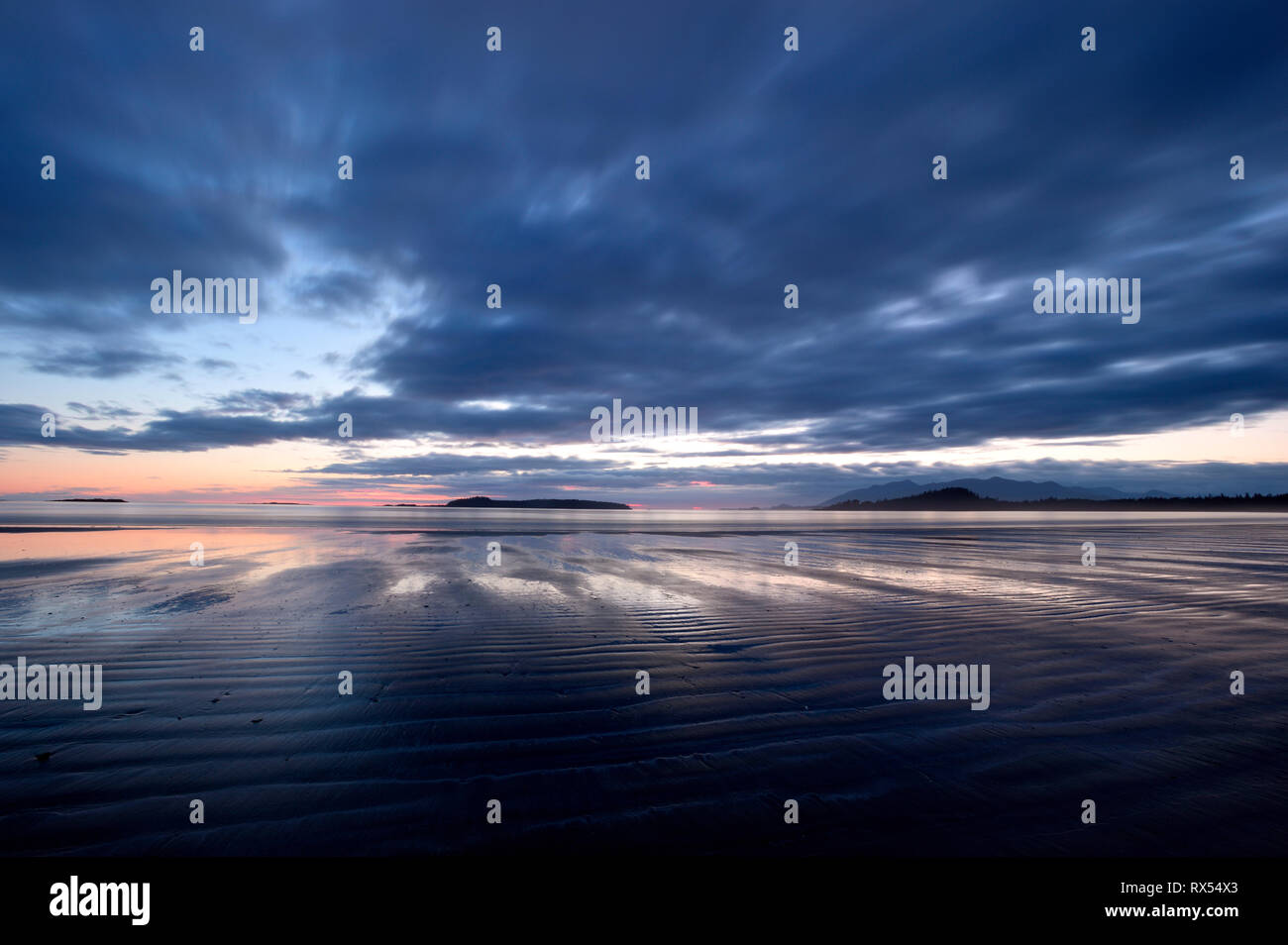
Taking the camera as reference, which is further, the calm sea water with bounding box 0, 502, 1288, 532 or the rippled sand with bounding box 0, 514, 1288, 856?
the calm sea water with bounding box 0, 502, 1288, 532

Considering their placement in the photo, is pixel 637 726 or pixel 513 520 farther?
pixel 513 520

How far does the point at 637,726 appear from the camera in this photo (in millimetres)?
5145

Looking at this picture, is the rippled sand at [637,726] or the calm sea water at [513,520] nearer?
the rippled sand at [637,726]

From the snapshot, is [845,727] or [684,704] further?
[684,704]

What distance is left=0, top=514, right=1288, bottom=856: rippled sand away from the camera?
3.48m

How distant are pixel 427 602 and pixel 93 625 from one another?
499cm

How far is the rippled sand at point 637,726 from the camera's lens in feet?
11.4

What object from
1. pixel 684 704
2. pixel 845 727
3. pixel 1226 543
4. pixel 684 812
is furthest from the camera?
pixel 1226 543

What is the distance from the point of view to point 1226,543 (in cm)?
2534

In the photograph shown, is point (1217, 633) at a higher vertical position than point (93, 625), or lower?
lower

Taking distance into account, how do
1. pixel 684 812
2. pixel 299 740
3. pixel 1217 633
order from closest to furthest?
pixel 684 812 → pixel 299 740 → pixel 1217 633
